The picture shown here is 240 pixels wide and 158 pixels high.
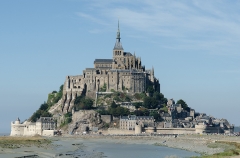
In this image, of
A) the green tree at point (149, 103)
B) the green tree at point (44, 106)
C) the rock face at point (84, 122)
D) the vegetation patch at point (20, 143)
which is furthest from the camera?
the green tree at point (44, 106)

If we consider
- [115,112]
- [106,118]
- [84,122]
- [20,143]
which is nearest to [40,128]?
[84,122]

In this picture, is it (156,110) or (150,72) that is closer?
(156,110)

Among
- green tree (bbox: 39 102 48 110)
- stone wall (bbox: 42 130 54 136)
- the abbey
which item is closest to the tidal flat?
stone wall (bbox: 42 130 54 136)

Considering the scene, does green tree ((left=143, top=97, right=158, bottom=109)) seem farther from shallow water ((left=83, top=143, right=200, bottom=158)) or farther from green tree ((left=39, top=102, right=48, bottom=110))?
shallow water ((left=83, top=143, right=200, bottom=158))

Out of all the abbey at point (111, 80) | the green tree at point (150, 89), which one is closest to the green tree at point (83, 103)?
the abbey at point (111, 80)

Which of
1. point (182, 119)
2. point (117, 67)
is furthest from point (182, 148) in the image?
point (117, 67)

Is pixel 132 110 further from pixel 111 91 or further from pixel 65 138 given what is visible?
pixel 65 138

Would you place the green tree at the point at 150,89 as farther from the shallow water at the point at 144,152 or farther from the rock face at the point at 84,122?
the shallow water at the point at 144,152
